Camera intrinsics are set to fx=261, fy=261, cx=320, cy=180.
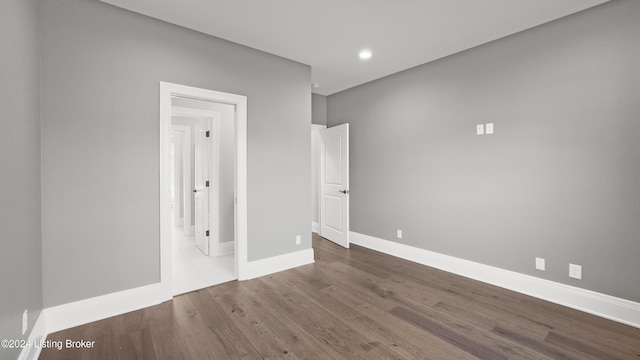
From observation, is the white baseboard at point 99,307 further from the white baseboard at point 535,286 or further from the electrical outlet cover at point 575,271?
the electrical outlet cover at point 575,271

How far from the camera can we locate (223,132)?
414cm

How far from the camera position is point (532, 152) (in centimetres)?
278

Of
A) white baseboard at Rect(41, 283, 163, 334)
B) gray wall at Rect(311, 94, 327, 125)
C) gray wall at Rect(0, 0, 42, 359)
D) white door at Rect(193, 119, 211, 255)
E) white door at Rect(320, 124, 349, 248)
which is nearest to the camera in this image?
gray wall at Rect(0, 0, 42, 359)

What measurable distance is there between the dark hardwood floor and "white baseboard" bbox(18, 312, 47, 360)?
0.21 ft

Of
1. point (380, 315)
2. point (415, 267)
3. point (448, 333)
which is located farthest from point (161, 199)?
point (415, 267)

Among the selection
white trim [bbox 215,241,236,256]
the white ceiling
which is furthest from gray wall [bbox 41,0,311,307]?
white trim [bbox 215,241,236,256]

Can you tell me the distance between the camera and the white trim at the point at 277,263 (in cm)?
322

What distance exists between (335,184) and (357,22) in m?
2.72

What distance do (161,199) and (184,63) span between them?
1.43m

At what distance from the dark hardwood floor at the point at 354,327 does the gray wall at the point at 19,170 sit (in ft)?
1.95

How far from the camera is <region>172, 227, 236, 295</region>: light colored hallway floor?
3018 millimetres

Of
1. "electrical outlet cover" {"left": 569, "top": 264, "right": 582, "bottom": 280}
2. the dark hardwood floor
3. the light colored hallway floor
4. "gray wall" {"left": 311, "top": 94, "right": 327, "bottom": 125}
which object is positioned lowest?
the dark hardwood floor

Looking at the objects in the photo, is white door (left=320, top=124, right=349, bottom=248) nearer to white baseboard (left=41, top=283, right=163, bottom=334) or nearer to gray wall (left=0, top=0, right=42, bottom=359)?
white baseboard (left=41, top=283, right=163, bottom=334)

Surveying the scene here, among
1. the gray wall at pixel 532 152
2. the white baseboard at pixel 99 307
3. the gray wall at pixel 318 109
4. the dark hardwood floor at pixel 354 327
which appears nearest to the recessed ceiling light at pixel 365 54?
the gray wall at pixel 532 152
